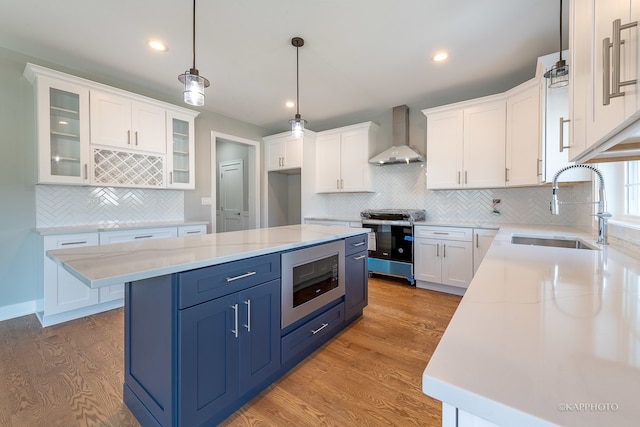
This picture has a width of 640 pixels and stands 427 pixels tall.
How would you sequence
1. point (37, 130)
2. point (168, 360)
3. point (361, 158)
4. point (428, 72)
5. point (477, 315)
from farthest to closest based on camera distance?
point (361, 158) < point (428, 72) < point (37, 130) < point (168, 360) < point (477, 315)

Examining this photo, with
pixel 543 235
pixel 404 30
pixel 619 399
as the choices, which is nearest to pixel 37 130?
pixel 404 30

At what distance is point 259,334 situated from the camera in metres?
1.54

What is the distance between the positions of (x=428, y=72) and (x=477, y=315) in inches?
125

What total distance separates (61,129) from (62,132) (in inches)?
1.2

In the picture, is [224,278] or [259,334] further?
[259,334]

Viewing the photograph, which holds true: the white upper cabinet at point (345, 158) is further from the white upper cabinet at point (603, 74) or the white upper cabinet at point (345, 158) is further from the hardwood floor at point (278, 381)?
the white upper cabinet at point (603, 74)

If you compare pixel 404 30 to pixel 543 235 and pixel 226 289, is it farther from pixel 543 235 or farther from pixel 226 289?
pixel 226 289

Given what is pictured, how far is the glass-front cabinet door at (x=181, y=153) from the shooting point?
11.7 feet

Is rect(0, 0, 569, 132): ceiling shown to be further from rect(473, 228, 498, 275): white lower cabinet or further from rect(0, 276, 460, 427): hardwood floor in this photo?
rect(0, 276, 460, 427): hardwood floor

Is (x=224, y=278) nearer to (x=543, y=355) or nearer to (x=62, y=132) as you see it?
(x=543, y=355)

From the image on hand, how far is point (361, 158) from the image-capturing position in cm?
437

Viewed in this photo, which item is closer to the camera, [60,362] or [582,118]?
[582,118]

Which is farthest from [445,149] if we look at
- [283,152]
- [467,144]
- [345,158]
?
[283,152]

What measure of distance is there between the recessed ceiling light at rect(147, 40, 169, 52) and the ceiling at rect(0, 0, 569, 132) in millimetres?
64
